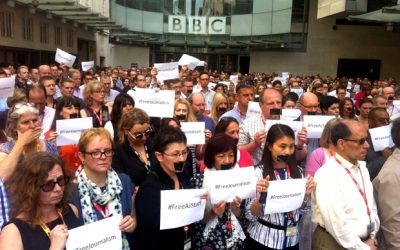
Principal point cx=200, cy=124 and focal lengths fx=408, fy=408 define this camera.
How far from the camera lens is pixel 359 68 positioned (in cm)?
2964

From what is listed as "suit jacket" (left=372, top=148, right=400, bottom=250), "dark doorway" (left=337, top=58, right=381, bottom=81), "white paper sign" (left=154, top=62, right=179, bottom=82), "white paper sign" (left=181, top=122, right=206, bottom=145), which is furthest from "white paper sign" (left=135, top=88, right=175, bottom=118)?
"dark doorway" (left=337, top=58, right=381, bottom=81)

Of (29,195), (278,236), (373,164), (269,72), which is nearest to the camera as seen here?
(29,195)

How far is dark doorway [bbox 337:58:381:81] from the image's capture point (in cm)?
2938

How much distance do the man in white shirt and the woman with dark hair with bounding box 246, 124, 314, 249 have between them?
7.3 inches

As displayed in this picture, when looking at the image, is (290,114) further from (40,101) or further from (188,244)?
(40,101)

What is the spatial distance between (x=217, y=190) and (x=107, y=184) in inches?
32.7

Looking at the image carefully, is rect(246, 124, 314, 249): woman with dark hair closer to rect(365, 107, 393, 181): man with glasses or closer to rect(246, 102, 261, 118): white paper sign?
rect(365, 107, 393, 181): man with glasses

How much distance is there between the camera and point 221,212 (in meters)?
3.14

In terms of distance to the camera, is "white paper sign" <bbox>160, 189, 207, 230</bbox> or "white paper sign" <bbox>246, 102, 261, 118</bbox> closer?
"white paper sign" <bbox>160, 189, 207, 230</bbox>

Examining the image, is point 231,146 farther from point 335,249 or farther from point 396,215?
point 396,215

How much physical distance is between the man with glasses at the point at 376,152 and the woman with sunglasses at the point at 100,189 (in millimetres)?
2629

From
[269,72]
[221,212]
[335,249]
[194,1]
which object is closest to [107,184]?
[221,212]

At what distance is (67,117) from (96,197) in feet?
8.19

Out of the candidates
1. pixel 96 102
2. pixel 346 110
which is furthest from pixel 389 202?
pixel 96 102
